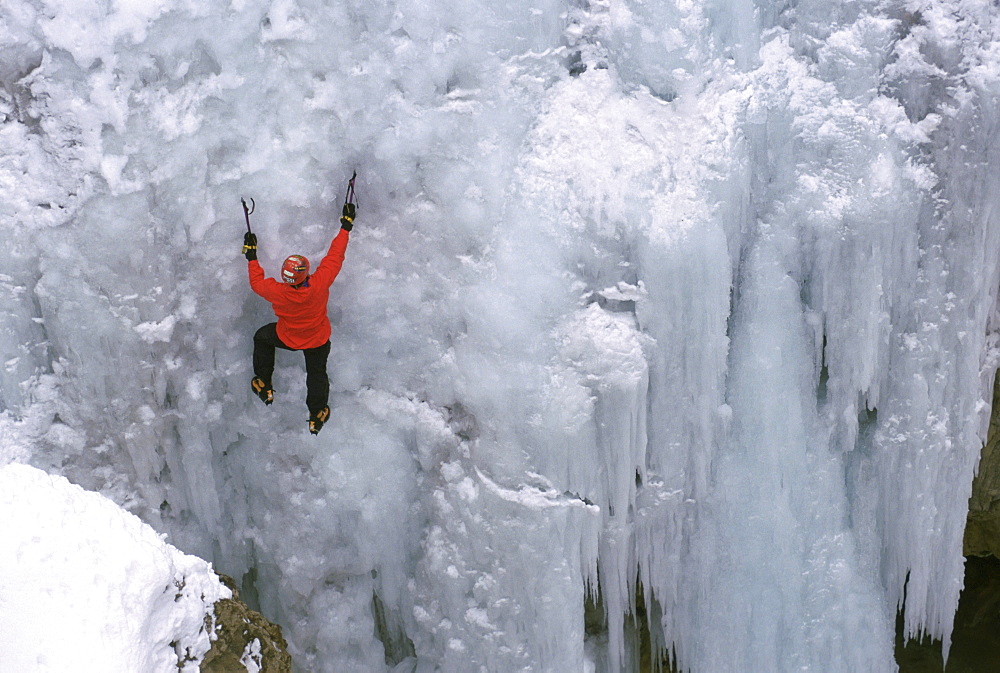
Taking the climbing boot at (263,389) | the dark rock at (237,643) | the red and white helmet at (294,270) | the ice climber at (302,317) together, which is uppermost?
the red and white helmet at (294,270)

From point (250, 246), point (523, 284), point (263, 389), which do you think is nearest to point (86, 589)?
point (263, 389)

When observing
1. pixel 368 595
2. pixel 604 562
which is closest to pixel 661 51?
pixel 604 562

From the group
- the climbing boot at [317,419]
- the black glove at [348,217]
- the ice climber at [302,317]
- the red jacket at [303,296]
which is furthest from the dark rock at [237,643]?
the black glove at [348,217]

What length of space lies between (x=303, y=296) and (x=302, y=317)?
0.14 metres

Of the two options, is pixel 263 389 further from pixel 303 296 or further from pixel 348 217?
pixel 348 217

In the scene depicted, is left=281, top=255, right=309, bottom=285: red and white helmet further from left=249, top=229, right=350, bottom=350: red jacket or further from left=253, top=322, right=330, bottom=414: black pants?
left=253, top=322, right=330, bottom=414: black pants

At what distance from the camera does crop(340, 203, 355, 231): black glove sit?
4.04m

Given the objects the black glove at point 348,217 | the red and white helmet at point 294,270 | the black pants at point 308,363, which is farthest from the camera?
the black pants at point 308,363

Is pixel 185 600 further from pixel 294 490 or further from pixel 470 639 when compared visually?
pixel 470 639

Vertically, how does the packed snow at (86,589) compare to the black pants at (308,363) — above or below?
below

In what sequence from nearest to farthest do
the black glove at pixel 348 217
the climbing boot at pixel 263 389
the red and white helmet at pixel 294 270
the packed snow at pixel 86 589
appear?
the packed snow at pixel 86 589
the red and white helmet at pixel 294 270
the black glove at pixel 348 217
the climbing boot at pixel 263 389

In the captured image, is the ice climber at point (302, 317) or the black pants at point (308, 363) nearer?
the ice climber at point (302, 317)

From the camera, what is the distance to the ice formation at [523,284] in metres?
4.12

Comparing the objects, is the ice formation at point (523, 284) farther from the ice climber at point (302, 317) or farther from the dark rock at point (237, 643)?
the dark rock at point (237, 643)
